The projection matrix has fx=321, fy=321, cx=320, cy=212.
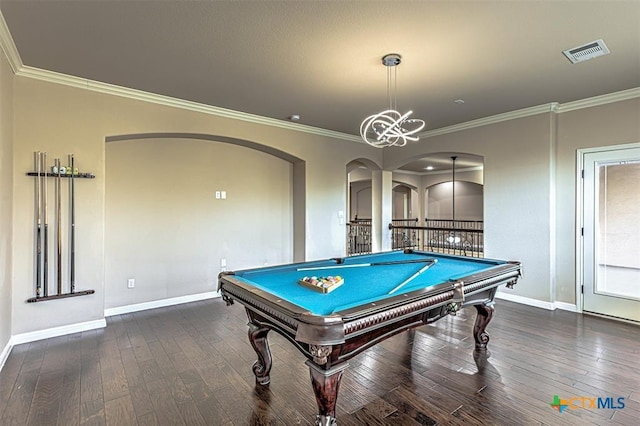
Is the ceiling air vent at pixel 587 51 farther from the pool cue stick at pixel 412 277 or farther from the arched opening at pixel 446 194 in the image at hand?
the arched opening at pixel 446 194

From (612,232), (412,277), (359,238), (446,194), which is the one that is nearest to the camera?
(412,277)

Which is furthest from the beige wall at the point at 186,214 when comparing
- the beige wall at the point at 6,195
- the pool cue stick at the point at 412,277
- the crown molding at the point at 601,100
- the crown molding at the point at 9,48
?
the crown molding at the point at 601,100

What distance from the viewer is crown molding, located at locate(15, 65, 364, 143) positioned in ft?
10.5

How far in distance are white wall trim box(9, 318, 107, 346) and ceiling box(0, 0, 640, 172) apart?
2.61 meters

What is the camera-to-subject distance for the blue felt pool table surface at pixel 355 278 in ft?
6.21

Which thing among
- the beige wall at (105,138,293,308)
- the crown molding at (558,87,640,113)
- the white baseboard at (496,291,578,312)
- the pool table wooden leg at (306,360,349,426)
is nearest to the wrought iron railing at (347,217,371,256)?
the beige wall at (105,138,293,308)

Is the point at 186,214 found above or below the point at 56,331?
above

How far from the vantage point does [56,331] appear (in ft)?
10.8

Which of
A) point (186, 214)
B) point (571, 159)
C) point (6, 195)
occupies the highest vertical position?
point (571, 159)

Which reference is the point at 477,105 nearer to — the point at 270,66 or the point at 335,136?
the point at 335,136

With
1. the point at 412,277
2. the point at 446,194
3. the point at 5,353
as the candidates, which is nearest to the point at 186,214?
the point at 5,353

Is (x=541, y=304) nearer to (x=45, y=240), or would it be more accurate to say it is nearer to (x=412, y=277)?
(x=412, y=277)

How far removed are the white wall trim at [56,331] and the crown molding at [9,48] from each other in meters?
2.54

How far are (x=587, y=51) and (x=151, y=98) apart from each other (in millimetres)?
4471
